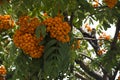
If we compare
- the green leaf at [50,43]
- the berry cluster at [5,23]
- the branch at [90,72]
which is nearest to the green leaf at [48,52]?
the green leaf at [50,43]

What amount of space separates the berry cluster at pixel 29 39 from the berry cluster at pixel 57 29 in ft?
0.34

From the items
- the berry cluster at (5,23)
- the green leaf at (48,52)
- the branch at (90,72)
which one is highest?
the berry cluster at (5,23)

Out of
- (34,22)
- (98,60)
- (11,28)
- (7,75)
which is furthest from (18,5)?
(98,60)

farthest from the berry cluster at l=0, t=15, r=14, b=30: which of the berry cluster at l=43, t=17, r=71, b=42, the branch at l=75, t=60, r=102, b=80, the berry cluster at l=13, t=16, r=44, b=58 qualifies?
the branch at l=75, t=60, r=102, b=80

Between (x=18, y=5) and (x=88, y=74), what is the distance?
13.1ft

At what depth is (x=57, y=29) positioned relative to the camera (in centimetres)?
314

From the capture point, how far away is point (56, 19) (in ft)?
10.6

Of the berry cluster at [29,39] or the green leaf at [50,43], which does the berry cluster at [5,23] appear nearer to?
the berry cluster at [29,39]

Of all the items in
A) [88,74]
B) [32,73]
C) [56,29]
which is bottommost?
[88,74]

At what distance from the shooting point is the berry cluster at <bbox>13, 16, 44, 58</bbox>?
3.08m

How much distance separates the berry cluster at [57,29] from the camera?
3.15 m

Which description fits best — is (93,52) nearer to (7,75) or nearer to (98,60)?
(98,60)

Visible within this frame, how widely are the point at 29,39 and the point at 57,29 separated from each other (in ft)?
0.82

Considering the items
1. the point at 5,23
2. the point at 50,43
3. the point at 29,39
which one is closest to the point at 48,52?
the point at 50,43
